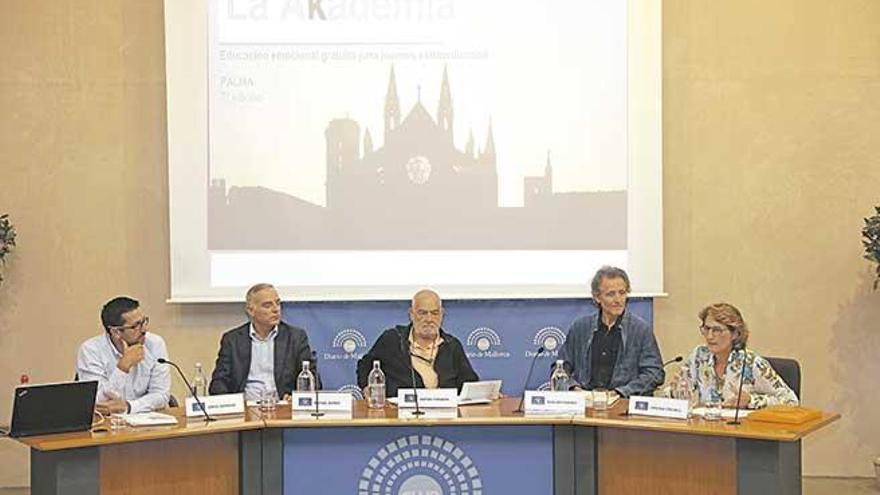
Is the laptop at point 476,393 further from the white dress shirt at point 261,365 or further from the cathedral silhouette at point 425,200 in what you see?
the cathedral silhouette at point 425,200

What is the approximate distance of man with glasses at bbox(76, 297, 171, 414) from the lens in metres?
4.70

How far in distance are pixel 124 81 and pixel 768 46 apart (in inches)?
133

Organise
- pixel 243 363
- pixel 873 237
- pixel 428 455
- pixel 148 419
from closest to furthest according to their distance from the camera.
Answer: pixel 148 419 < pixel 428 455 < pixel 243 363 < pixel 873 237

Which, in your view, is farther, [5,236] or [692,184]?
[692,184]

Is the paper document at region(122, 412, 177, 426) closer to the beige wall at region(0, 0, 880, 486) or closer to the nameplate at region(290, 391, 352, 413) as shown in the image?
the nameplate at region(290, 391, 352, 413)

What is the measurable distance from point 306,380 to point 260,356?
15.3 inches

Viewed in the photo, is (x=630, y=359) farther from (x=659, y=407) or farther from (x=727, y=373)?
(x=659, y=407)

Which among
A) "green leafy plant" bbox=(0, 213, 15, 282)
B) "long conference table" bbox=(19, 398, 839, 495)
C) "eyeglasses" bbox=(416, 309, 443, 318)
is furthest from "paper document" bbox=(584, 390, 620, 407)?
"green leafy plant" bbox=(0, 213, 15, 282)

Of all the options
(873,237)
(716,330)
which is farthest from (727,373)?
(873,237)

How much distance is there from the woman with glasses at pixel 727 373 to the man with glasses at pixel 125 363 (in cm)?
205

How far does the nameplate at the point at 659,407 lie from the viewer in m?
4.21

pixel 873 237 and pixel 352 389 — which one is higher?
pixel 873 237

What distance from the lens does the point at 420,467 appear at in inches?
171

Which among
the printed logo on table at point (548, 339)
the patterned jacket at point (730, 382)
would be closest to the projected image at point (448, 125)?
the printed logo on table at point (548, 339)
